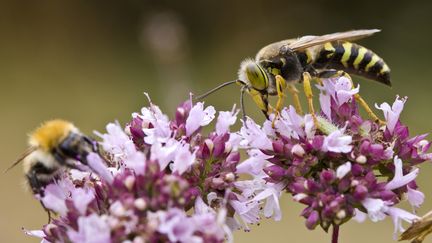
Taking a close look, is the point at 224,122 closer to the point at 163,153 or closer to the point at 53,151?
the point at 163,153

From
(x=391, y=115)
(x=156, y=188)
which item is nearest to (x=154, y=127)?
(x=156, y=188)

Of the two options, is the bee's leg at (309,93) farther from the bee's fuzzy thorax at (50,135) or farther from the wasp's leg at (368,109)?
the bee's fuzzy thorax at (50,135)

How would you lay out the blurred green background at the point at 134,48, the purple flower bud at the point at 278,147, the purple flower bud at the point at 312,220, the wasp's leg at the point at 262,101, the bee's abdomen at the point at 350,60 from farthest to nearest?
the blurred green background at the point at 134,48
the bee's abdomen at the point at 350,60
the wasp's leg at the point at 262,101
the purple flower bud at the point at 278,147
the purple flower bud at the point at 312,220

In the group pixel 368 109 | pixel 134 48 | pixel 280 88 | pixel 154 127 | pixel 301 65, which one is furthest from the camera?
pixel 134 48

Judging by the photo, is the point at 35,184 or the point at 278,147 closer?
the point at 35,184

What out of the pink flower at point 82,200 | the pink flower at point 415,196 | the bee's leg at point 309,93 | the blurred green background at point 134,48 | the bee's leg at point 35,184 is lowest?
the blurred green background at point 134,48

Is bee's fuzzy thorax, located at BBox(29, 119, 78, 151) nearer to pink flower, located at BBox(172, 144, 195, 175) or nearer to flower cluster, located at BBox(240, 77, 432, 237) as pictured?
pink flower, located at BBox(172, 144, 195, 175)

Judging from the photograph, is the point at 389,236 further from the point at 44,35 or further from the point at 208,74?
the point at 44,35

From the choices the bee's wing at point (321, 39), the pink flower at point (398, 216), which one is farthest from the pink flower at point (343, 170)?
the bee's wing at point (321, 39)
